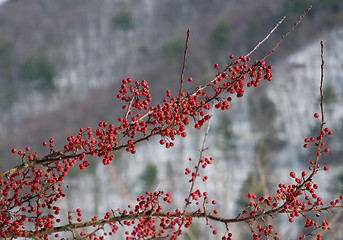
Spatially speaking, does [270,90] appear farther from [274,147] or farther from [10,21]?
[10,21]

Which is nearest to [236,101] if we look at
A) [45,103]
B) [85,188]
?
[85,188]

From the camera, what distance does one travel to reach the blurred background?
968 inches

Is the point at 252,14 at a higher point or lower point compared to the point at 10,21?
lower

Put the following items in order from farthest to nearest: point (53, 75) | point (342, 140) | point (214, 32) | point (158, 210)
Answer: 1. point (214, 32)
2. point (53, 75)
3. point (342, 140)
4. point (158, 210)

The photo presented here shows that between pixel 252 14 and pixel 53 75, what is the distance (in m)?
21.1

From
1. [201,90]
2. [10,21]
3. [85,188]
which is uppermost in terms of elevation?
[10,21]

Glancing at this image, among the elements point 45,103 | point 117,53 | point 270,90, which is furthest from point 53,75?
point 270,90

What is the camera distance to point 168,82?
3841 cm

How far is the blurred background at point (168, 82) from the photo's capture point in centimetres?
2458

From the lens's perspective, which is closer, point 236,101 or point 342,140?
point 342,140

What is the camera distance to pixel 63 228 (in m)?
1.63

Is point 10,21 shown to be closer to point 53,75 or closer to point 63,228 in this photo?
point 53,75

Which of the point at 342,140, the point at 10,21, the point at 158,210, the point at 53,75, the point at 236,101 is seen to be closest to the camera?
the point at 158,210

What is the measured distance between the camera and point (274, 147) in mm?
27016
